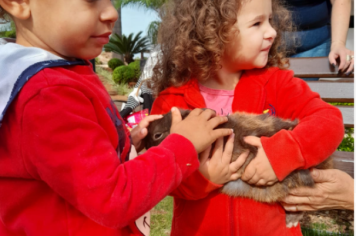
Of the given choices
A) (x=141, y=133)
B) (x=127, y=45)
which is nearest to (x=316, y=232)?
(x=141, y=133)

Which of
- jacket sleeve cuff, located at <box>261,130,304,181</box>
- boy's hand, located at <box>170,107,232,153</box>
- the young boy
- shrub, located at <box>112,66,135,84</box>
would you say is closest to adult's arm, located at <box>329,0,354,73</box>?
jacket sleeve cuff, located at <box>261,130,304,181</box>

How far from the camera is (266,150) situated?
1.92m

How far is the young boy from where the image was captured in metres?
1.22

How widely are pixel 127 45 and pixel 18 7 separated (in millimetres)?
17896

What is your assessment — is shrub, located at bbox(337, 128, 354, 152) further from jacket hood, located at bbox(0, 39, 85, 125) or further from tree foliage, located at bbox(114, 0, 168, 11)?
tree foliage, located at bbox(114, 0, 168, 11)

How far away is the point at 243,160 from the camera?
6.56 feet

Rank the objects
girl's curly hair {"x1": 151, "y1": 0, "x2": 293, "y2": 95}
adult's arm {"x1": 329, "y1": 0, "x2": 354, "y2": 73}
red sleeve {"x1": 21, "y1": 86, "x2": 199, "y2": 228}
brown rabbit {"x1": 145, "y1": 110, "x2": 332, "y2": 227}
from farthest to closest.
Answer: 1. adult's arm {"x1": 329, "y1": 0, "x2": 354, "y2": 73}
2. girl's curly hair {"x1": 151, "y1": 0, "x2": 293, "y2": 95}
3. brown rabbit {"x1": 145, "y1": 110, "x2": 332, "y2": 227}
4. red sleeve {"x1": 21, "y1": 86, "x2": 199, "y2": 228}

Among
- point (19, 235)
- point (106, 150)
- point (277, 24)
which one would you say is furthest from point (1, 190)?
point (277, 24)

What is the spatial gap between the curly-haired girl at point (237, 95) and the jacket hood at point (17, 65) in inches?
42.1

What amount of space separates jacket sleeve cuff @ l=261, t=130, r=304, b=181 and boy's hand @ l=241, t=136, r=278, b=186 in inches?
1.2

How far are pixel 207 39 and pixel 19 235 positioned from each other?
1.71 metres

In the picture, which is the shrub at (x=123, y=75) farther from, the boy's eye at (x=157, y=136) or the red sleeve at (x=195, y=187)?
the red sleeve at (x=195, y=187)

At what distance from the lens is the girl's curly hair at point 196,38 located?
2.29 m

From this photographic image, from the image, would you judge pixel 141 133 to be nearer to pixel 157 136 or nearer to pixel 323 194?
pixel 157 136
